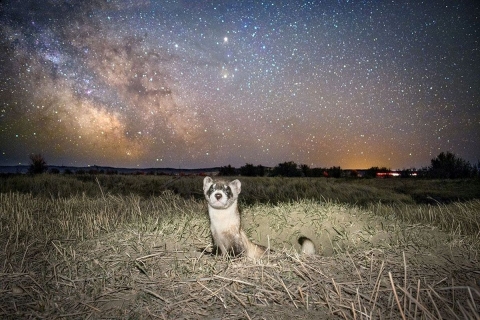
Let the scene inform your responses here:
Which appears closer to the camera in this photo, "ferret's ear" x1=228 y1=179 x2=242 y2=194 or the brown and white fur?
the brown and white fur

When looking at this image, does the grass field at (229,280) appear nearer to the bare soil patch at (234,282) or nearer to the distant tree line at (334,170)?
the bare soil patch at (234,282)

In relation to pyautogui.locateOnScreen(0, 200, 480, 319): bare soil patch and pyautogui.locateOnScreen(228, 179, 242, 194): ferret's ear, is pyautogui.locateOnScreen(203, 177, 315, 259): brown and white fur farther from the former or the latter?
pyautogui.locateOnScreen(0, 200, 480, 319): bare soil patch

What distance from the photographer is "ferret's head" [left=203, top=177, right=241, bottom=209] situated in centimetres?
444

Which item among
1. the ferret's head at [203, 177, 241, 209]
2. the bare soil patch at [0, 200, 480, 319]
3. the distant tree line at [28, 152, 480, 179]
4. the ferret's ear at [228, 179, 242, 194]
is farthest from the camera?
the distant tree line at [28, 152, 480, 179]

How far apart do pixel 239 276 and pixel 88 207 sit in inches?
292

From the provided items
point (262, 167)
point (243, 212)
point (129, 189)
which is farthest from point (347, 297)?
point (262, 167)

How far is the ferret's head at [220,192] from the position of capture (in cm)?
444

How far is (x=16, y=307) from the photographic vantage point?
2.77m

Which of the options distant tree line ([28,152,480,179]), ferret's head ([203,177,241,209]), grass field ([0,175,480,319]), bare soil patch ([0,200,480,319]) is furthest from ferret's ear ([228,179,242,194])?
distant tree line ([28,152,480,179])

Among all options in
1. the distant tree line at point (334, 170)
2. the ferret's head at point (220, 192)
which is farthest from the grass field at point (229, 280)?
the distant tree line at point (334, 170)

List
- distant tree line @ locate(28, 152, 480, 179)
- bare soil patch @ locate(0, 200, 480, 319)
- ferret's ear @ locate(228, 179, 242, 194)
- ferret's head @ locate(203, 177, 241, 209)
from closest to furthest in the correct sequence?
bare soil patch @ locate(0, 200, 480, 319) < ferret's head @ locate(203, 177, 241, 209) < ferret's ear @ locate(228, 179, 242, 194) < distant tree line @ locate(28, 152, 480, 179)

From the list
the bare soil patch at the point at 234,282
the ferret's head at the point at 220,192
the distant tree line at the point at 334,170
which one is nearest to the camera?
the bare soil patch at the point at 234,282

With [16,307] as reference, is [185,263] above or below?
above

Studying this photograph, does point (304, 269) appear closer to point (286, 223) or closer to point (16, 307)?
point (16, 307)
